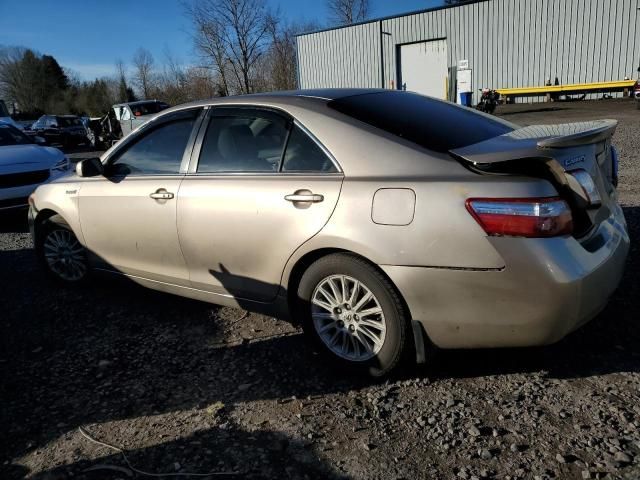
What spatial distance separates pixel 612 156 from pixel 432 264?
4.93ft

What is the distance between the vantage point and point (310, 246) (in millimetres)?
2928

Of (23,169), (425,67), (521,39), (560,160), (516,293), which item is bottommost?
(516,293)

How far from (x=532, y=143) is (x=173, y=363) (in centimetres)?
245

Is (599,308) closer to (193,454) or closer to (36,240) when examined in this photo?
(193,454)

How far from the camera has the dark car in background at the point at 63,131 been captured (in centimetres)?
2470

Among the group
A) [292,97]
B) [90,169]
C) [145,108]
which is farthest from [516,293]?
[145,108]

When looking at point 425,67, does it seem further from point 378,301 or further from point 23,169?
point 378,301

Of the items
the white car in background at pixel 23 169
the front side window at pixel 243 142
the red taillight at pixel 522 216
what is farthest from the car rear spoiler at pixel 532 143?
the white car in background at pixel 23 169

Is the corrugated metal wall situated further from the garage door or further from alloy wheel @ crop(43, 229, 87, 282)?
alloy wheel @ crop(43, 229, 87, 282)

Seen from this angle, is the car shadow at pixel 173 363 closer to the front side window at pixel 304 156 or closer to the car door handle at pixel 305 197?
the car door handle at pixel 305 197

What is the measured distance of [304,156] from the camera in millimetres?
3105

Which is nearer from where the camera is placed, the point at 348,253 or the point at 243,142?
the point at 348,253

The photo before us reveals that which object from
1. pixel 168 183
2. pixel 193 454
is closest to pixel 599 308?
pixel 193 454

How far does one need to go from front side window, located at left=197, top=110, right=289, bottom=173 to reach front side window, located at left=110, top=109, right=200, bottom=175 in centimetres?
24
